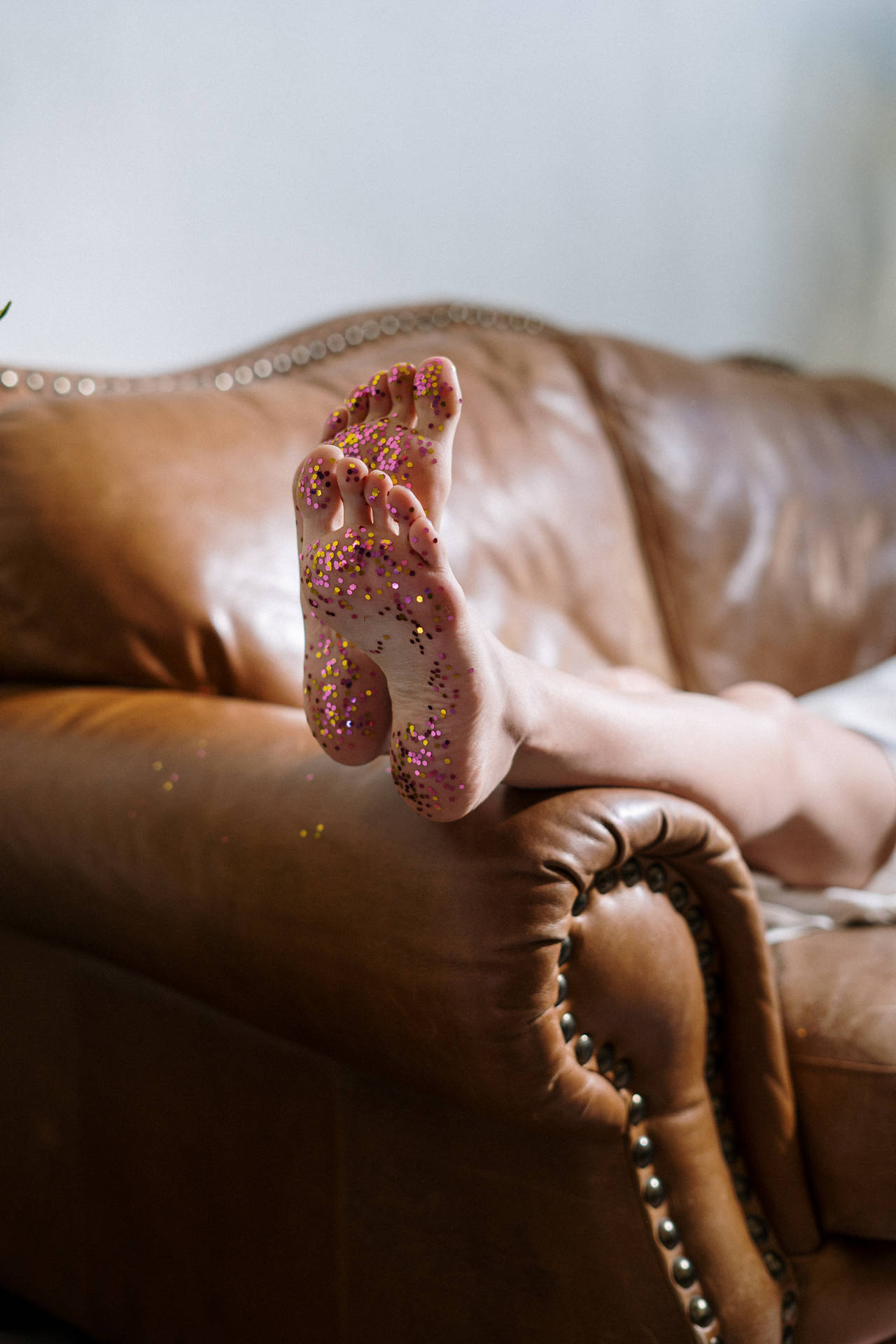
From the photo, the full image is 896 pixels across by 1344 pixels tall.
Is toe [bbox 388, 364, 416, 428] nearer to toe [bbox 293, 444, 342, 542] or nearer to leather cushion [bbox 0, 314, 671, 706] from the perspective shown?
toe [bbox 293, 444, 342, 542]

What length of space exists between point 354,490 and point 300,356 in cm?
88

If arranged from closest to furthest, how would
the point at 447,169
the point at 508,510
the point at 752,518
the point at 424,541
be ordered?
the point at 424,541 < the point at 508,510 < the point at 752,518 < the point at 447,169

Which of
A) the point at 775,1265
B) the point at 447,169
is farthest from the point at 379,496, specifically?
the point at 447,169

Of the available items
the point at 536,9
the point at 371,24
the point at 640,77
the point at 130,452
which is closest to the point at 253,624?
the point at 130,452

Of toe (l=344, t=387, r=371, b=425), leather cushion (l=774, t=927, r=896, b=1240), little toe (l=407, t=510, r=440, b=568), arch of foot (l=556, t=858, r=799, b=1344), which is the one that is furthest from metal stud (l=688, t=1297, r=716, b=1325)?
toe (l=344, t=387, r=371, b=425)

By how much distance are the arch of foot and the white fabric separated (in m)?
0.16

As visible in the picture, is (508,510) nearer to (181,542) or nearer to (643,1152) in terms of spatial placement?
(181,542)

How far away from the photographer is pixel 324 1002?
699 mm

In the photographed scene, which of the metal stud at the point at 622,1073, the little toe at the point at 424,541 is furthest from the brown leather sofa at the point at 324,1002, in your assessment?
the little toe at the point at 424,541

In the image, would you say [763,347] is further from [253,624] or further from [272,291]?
[253,624]

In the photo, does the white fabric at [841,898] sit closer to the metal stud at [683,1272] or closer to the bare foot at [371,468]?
the metal stud at [683,1272]

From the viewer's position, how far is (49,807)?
0.87m

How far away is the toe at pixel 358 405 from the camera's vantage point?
28.0 inches

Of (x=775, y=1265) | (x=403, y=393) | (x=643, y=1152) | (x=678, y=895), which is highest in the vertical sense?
(x=403, y=393)
